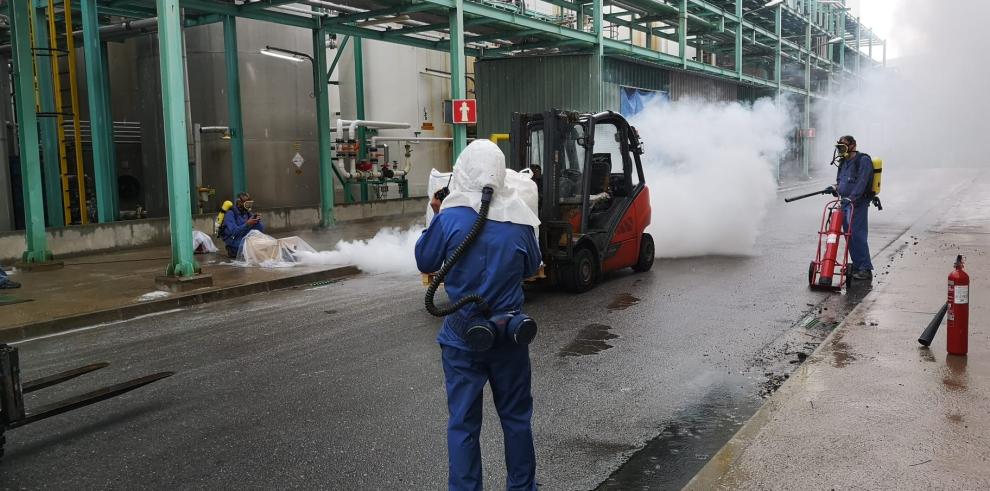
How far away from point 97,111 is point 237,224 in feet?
13.5

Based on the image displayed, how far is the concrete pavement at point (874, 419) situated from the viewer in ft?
12.3

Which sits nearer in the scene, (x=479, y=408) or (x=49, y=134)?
(x=479, y=408)

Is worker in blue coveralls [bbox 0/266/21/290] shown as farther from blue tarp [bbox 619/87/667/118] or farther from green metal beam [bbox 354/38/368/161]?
blue tarp [bbox 619/87/667/118]

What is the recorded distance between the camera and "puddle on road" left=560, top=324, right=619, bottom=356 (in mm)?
6656

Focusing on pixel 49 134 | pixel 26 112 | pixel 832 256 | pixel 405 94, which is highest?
pixel 405 94

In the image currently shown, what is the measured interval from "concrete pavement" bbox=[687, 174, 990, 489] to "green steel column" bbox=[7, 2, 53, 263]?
11.4 m

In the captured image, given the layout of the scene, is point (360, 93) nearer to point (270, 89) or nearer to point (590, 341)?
point (270, 89)

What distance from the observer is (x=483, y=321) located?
10.7 ft

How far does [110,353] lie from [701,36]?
92.8 feet

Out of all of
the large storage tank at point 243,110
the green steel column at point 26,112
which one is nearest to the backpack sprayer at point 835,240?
the green steel column at point 26,112

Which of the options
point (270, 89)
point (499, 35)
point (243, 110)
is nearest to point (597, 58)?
point (499, 35)

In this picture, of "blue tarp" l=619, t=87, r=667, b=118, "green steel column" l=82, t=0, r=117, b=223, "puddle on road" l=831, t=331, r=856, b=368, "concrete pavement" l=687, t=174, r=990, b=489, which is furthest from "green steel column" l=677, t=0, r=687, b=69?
"puddle on road" l=831, t=331, r=856, b=368

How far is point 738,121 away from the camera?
14.9 meters

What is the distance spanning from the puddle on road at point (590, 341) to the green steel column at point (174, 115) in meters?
5.70
